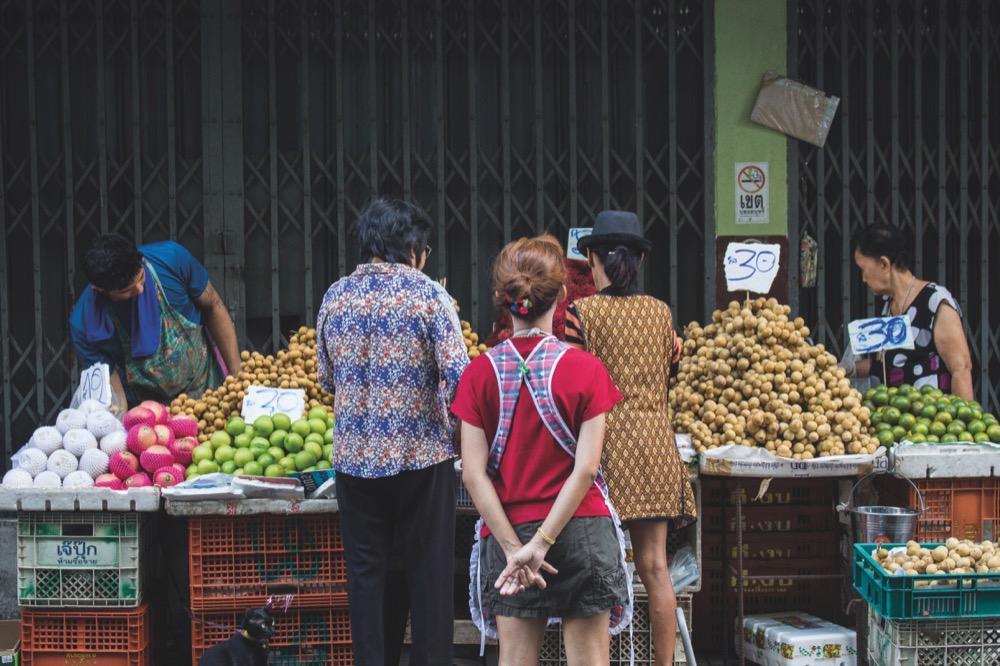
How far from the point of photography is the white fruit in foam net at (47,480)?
17.1 ft

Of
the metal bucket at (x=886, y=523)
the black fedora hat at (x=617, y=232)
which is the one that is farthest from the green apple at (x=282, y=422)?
the metal bucket at (x=886, y=523)

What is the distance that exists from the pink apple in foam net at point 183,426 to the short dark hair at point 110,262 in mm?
721

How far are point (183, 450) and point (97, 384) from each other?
66 cm

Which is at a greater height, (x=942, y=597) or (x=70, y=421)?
(x=70, y=421)

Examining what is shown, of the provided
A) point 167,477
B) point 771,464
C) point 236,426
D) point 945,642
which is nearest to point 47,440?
point 167,477

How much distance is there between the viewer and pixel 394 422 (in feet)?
14.3

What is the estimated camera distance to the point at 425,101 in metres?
7.17

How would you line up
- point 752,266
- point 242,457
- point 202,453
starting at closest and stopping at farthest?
point 242,457 < point 202,453 < point 752,266

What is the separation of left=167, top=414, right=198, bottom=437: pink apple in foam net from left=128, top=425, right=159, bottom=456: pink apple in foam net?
152mm

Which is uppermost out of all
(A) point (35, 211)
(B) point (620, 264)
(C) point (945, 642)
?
(A) point (35, 211)

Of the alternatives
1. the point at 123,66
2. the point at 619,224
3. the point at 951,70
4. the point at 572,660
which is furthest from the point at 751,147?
the point at 572,660

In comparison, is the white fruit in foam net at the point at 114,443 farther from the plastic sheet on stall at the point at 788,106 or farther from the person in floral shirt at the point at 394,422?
the plastic sheet on stall at the point at 788,106

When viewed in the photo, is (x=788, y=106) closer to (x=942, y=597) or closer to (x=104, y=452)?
(x=942, y=597)

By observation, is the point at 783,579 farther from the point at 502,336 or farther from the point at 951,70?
the point at 951,70
